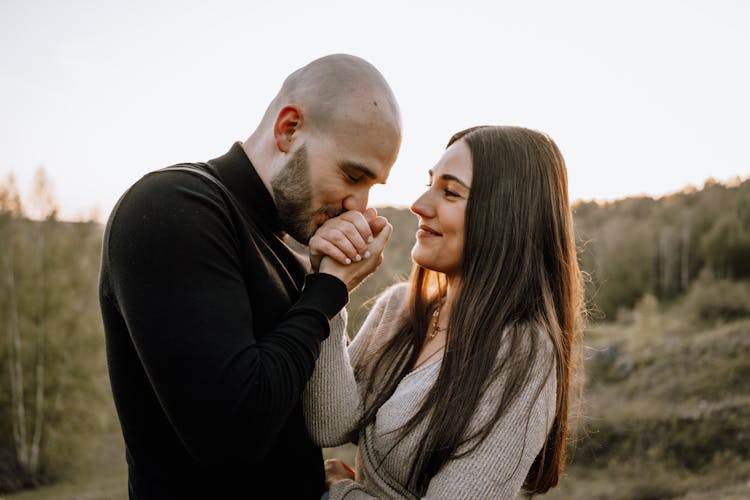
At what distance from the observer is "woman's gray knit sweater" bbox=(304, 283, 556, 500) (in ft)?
6.93

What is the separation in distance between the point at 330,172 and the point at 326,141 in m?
0.11

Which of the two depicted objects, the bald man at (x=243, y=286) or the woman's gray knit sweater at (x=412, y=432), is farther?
the woman's gray knit sweater at (x=412, y=432)

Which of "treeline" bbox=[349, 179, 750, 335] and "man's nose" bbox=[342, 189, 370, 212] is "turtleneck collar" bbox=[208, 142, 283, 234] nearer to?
"man's nose" bbox=[342, 189, 370, 212]

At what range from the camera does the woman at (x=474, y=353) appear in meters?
2.16

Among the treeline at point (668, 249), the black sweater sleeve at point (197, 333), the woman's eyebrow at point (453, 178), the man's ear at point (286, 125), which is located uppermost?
the man's ear at point (286, 125)

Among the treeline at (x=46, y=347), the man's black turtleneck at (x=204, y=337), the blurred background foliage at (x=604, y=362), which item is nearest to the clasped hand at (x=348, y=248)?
the man's black turtleneck at (x=204, y=337)

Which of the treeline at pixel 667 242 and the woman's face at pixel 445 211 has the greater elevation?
the woman's face at pixel 445 211

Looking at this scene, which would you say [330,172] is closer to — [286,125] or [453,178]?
[286,125]

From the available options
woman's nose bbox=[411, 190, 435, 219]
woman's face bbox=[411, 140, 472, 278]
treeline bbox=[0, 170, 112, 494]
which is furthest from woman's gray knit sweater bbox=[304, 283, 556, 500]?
treeline bbox=[0, 170, 112, 494]

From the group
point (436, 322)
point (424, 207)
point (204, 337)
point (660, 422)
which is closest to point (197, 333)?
point (204, 337)

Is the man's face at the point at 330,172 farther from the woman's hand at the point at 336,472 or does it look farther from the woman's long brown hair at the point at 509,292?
the woman's hand at the point at 336,472

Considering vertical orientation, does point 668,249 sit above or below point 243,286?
below

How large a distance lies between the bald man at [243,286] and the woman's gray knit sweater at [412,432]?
138mm

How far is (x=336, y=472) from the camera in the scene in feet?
8.27
